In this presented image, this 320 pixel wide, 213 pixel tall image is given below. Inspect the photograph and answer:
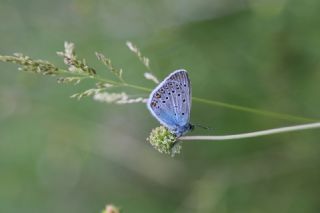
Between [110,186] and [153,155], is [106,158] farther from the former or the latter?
[153,155]

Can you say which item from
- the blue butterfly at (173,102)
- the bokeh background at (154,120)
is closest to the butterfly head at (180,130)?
the blue butterfly at (173,102)

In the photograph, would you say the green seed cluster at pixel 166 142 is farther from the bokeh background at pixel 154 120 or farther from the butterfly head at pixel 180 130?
the bokeh background at pixel 154 120

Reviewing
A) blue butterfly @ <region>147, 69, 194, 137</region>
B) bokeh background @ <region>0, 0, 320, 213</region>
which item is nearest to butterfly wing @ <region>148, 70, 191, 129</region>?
blue butterfly @ <region>147, 69, 194, 137</region>

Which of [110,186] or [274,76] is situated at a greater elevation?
[274,76]

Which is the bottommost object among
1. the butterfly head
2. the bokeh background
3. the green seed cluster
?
the green seed cluster

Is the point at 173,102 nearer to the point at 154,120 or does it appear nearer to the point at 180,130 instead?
the point at 180,130

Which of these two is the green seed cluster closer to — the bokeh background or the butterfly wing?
the butterfly wing

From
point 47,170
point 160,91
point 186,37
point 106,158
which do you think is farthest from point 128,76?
point 160,91
